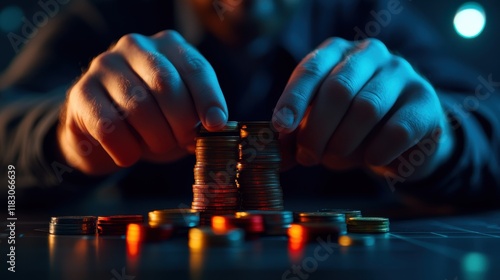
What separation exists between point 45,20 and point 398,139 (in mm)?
1618

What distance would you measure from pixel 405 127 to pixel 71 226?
0.77 metres

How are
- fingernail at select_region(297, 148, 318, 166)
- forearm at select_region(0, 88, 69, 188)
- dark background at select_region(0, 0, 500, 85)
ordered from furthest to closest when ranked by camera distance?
dark background at select_region(0, 0, 500, 85), forearm at select_region(0, 88, 69, 188), fingernail at select_region(297, 148, 318, 166)

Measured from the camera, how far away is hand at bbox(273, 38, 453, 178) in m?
1.34

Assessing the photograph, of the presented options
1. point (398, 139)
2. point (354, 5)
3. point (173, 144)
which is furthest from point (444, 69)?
point (173, 144)

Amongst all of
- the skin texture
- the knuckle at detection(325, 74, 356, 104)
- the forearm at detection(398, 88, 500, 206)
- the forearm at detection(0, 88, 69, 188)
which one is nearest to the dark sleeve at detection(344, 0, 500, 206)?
the forearm at detection(398, 88, 500, 206)

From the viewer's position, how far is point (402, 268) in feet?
2.38

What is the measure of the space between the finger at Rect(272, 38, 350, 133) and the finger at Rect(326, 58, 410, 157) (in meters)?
0.10

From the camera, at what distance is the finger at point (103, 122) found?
1319 millimetres

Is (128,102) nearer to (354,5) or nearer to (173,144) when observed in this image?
(173,144)

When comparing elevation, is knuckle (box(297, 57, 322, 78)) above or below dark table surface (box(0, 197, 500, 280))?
above

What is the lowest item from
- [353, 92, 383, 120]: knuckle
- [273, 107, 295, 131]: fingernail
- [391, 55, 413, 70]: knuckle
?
[273, 107, 295, 131]: fingernail

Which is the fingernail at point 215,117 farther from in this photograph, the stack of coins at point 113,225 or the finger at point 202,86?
the stack of coins at point 113,225

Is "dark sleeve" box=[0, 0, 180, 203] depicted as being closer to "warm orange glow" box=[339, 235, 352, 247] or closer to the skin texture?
the skin texture

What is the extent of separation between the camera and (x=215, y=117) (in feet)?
4.06
